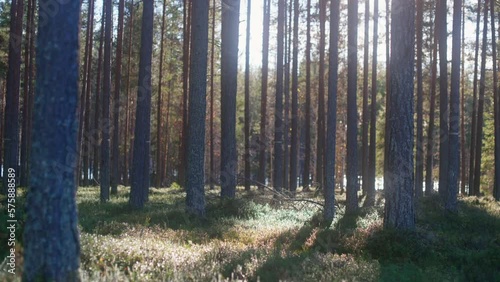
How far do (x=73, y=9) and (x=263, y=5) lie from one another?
88.3 ft

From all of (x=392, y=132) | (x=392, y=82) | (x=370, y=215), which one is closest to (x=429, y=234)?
(x=392, y=132)

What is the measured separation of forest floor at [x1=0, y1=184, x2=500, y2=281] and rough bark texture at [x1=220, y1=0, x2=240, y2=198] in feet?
3.90

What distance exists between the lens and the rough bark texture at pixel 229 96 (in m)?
19.2

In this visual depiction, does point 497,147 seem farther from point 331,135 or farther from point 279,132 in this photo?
point 331,135

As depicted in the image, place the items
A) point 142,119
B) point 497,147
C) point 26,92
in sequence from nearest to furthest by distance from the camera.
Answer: point 142,119 < point 26,92 < point 497,147

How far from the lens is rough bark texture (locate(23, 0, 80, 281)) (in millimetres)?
5270

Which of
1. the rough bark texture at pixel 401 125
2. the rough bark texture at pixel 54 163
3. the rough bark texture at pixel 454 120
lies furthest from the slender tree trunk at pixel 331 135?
the rough bark texture at pixel 54 163

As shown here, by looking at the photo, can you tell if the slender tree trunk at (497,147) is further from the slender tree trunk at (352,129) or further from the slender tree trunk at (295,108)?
the slender tree trunk at (352,129)

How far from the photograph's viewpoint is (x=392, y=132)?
12055mm

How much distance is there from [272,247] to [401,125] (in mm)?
4221

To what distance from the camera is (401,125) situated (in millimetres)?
11891

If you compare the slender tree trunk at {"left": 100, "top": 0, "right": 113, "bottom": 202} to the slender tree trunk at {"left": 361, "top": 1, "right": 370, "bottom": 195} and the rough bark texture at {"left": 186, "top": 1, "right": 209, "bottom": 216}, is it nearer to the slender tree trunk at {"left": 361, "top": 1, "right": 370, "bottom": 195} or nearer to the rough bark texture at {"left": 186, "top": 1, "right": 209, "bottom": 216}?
the rough bark texture at {"left": 186, "top": 1, "right": 209, "bottom": 216}

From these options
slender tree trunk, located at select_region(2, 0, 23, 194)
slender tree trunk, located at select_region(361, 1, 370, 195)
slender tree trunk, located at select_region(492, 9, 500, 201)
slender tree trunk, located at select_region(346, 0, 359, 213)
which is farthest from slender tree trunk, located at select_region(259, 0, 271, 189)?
slender tree trunk, located at select_region(492, 9, 500, 201)

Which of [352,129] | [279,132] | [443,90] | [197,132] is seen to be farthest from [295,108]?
[197,132]
